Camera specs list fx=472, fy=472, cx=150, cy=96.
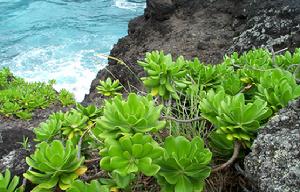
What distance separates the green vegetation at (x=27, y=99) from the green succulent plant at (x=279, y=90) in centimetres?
519

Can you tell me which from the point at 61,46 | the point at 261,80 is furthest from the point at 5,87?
the point at 261,80

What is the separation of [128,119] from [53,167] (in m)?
0.34

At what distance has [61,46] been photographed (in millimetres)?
14016

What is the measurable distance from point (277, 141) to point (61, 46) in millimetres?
12769

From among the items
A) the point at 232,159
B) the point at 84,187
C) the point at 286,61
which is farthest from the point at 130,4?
the point at 84,187

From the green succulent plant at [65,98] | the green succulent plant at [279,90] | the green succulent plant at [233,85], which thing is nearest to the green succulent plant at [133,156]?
the green succulent plant at [279,90]

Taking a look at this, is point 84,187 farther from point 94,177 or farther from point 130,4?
point 130,4

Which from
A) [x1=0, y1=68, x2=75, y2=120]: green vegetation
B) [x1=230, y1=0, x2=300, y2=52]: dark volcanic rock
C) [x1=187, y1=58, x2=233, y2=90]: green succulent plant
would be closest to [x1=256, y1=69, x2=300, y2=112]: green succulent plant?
[x1=187, y1=58, x2=233, y2=90]: green succulent plant

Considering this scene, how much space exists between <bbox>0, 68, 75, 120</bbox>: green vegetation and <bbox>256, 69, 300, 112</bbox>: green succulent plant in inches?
204

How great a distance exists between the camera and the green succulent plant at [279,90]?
6.41 ft

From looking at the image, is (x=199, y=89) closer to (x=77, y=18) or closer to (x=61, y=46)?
(x=61, y=46)

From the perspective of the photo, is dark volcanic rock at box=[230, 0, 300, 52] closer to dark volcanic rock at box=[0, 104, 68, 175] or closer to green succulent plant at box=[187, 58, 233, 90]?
green succulent plant at box=[187, 58, 233, 90]

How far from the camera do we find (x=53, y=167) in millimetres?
1791

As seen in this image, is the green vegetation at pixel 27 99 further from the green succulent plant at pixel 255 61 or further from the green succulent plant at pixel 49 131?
the green succulent plant at pixel 49 131
